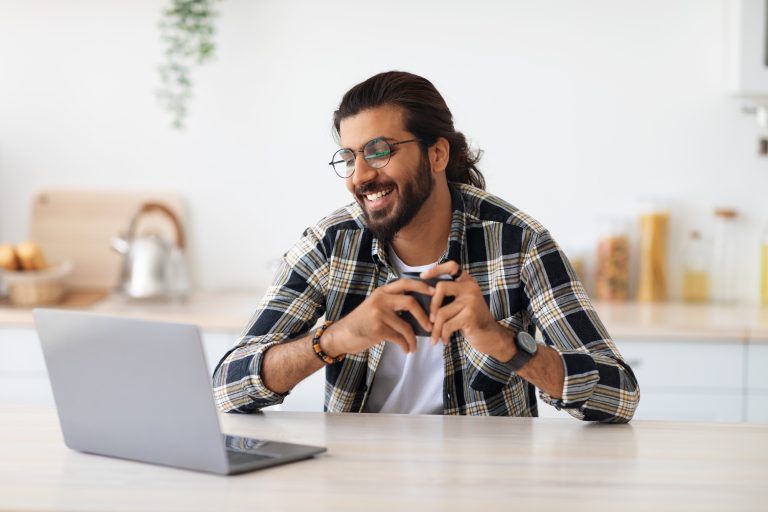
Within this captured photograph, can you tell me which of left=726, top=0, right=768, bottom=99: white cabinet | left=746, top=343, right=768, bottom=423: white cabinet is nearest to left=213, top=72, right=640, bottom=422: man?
left=746, top=343, right=768, bottom=423: white cabinet

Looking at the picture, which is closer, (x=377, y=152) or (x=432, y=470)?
(x=432, y=470)

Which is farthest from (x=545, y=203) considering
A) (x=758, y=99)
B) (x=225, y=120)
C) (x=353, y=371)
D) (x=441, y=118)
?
(x=353, y=371)

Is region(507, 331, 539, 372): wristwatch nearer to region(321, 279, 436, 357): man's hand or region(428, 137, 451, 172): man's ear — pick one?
region(321, 279, 436, 357): man's hand

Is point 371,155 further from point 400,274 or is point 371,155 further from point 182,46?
point 182,46

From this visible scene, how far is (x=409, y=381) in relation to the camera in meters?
2.03

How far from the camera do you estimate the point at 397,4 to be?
11.4 feet

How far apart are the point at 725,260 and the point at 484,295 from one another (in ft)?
5.82

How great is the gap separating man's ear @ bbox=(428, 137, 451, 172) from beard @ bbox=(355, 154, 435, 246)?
0.08 meters

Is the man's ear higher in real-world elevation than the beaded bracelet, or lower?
higher

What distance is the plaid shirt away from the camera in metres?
1.89

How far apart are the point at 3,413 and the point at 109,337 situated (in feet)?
1.64

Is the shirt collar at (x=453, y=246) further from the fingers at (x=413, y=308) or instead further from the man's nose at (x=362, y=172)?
the fingers at (x=413, y=308)

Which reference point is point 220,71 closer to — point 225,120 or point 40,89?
point 225,120

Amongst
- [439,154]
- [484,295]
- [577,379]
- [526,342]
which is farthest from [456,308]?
[439,154]
